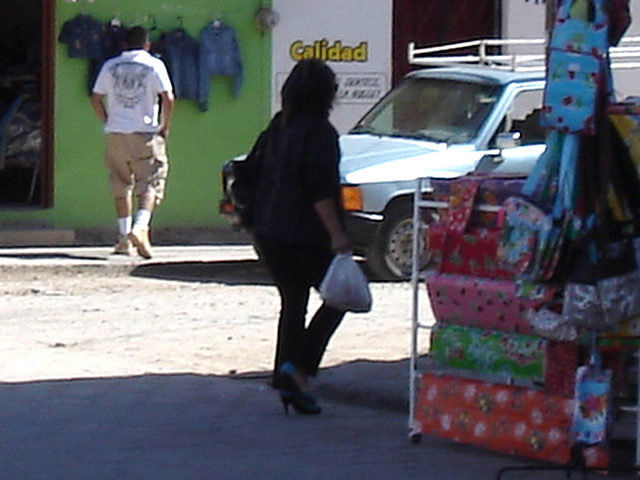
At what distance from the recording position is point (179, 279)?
47.5 ft

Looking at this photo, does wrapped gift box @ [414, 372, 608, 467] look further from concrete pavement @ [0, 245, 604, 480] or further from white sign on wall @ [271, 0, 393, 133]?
white sign on wall @ [271, 0, 393, 133]

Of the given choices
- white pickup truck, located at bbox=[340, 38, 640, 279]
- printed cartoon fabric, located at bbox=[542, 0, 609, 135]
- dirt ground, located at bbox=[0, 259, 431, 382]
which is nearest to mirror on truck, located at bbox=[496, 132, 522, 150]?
white pickup truck, located at bbox=[340, 38, 640, 279]

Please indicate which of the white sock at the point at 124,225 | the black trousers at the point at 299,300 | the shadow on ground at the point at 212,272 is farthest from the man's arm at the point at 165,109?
the black trousers at the point at 299,300

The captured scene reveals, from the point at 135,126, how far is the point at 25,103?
2.57 meters

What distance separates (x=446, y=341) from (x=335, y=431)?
974 millimetres

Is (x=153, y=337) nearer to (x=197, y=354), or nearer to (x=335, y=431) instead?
(x=197, y=354)

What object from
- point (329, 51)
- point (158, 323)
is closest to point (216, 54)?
point (329, 51)

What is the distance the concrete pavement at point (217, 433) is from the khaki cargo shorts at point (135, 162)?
5308mm

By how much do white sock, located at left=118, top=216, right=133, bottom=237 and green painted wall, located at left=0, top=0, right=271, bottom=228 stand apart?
4.15 ft

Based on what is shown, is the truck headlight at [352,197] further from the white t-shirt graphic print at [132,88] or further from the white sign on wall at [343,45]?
the white sign on wall at [343,45]

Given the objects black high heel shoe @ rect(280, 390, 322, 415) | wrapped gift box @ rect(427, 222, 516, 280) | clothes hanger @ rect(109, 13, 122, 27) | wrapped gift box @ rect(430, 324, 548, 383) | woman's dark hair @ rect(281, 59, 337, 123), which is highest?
clothes hanger @ rect(109, 13, 122, 27)

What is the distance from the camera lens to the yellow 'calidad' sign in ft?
55.8

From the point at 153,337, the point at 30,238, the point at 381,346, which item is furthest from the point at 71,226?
the point at 381,346

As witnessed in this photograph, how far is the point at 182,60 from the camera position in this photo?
16500mm
